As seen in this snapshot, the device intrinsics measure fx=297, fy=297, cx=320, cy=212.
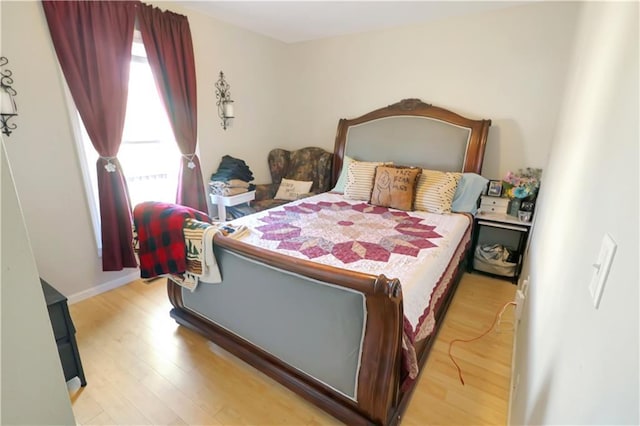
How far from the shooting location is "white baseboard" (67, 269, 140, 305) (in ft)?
7.87

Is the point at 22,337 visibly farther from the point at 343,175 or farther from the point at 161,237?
the point at 343,175

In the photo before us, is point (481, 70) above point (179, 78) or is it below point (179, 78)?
above

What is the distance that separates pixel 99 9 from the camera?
216cm

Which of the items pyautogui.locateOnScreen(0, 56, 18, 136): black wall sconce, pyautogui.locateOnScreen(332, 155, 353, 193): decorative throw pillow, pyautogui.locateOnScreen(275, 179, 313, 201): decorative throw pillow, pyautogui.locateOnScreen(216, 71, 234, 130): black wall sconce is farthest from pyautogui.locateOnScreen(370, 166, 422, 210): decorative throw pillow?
pyautogui.locateOnScreen(0, 56, 18, 136): black wall sconce

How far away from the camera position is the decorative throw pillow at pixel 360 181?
9.59 feet

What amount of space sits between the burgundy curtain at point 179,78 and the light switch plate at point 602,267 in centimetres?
302

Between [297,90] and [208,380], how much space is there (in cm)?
345

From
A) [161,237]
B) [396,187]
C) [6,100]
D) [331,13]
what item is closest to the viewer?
[161,237]

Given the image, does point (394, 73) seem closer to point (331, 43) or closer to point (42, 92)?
point (331, 43)

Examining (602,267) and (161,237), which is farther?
(161,237)

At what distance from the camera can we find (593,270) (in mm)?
667

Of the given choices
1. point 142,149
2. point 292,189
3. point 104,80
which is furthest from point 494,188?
point 104,80

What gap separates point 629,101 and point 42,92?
2.99m

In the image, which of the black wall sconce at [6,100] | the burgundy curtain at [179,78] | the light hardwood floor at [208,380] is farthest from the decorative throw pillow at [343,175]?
the black wall sconce at [6,100]
